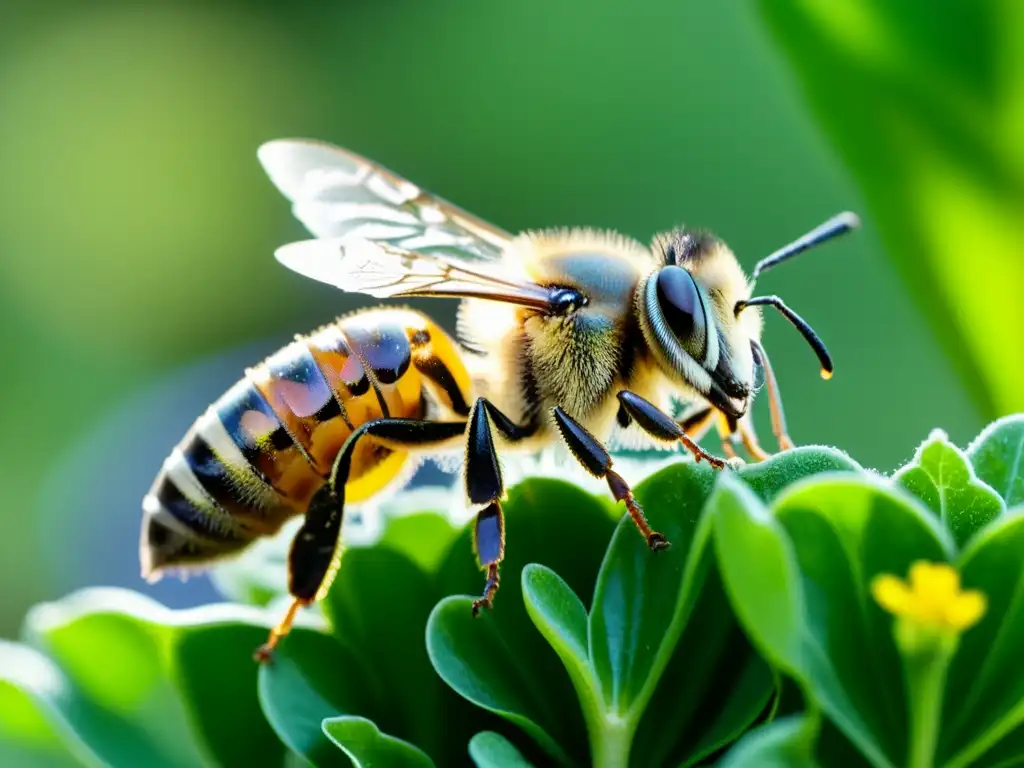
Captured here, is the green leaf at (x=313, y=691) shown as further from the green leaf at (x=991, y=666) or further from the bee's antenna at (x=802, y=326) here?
the bee's antenna at (x=802, y=326)

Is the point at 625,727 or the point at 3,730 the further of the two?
the point at 3,730

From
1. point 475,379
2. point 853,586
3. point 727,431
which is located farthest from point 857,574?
point 475,379

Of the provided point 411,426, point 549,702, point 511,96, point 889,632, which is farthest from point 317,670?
point 511,96

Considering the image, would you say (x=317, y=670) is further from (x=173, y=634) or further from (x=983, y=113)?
(x=983, y=113)

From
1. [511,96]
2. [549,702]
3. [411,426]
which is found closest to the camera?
[549,702]

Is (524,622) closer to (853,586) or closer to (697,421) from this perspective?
(853,586)

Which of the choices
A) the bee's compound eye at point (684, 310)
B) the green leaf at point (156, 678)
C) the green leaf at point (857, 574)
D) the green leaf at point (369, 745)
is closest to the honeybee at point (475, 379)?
the bee's compound eye at point (684, 310)
